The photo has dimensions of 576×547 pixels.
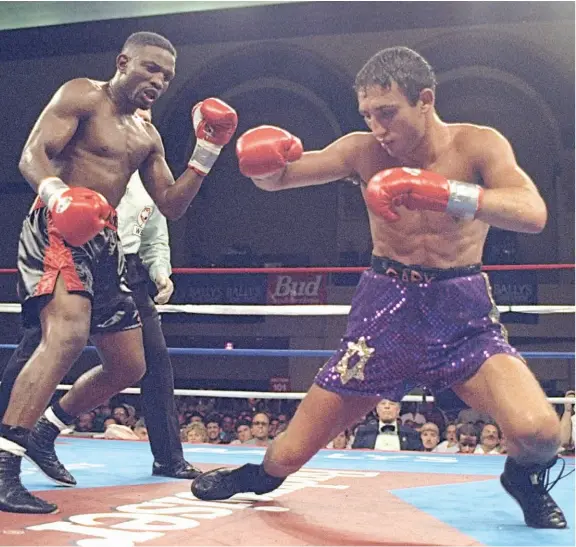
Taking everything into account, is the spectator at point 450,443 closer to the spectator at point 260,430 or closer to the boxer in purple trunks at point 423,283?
the spectator at point 260,430

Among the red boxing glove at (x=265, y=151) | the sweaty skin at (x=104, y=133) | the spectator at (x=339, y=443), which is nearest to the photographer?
the red boxing glove at (x=265, y=151)

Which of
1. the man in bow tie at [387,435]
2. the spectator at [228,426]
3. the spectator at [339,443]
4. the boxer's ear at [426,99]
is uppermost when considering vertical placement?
the boxer's ear at [426,99]

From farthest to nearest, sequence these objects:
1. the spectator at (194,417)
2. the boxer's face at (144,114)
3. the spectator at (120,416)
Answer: the spectator at (120,416) < the spectator at (194,417) < the boxer's face at (144,114)

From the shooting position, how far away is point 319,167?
5.02 ft

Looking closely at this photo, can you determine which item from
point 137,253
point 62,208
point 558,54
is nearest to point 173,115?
point 558,54

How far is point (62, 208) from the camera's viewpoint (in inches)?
56.4

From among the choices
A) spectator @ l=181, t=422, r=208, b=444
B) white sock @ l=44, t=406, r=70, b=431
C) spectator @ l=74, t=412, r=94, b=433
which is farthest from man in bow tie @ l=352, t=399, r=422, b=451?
spectator @ l=74, t=412, r=94, b=433

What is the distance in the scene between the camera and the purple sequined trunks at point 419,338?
4.63 ft

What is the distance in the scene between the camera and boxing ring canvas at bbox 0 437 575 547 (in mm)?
1240

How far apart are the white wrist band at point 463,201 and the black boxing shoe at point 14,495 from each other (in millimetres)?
885

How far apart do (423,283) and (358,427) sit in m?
2.31

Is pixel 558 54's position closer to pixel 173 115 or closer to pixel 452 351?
pixel 173 115

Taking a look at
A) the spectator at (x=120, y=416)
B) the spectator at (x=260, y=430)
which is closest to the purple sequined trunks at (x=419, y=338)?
the spectator at (x=260, y=430)

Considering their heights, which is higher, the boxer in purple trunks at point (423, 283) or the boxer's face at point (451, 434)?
the boxer in purple trunks at point (423, 283)
